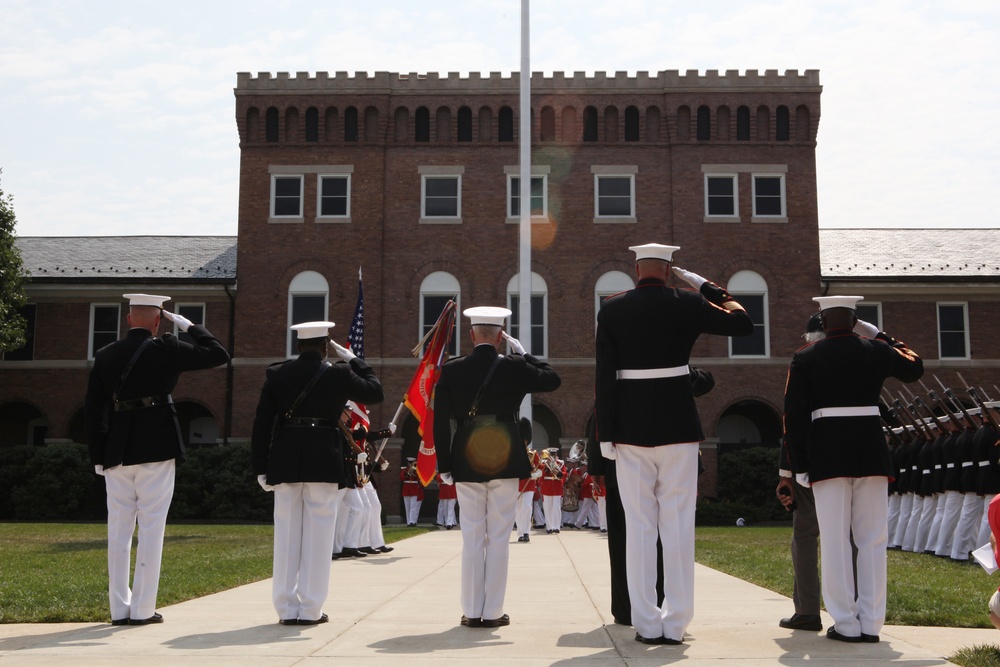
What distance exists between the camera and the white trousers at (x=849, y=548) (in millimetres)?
6910

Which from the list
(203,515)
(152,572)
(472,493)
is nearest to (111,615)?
(152,572)

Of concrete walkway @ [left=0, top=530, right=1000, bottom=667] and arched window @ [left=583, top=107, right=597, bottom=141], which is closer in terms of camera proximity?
concrete walkway @ [left=0, top=530, right=1000, bottom=667]

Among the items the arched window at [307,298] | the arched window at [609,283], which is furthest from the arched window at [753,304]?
the arched window at [307,298]

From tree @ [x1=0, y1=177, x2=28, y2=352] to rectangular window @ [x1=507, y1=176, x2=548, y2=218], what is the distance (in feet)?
50.0

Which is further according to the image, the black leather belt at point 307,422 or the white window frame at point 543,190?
the white window frame at point 543,190

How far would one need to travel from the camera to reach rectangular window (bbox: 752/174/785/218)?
35.5 m

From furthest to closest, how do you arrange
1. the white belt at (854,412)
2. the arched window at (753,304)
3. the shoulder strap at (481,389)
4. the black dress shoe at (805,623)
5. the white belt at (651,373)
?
the arched window at (753,304) < the shoulder strap at (481,389) < the black dress shoe at (805,623) < the white belt at (854,412) < the white belt at (651,373)

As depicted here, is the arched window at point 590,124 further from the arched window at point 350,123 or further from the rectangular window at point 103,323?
the rectangular window at point 103,323

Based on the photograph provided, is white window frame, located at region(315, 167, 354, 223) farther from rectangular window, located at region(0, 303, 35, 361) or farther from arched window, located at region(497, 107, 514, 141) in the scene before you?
rectangular window, located at region(0, 303, 35, 361)

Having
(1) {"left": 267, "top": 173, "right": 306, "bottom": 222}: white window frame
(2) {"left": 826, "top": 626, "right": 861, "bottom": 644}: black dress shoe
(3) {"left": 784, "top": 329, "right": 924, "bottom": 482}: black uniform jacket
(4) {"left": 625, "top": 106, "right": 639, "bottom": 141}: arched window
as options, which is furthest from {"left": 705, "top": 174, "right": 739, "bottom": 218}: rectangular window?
(2) {"left": 826, "top": 626, "right": 861, "bottom": 644}: black dress shoe

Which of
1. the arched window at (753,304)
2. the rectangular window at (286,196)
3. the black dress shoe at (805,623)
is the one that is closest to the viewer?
the black dress shoe at (805,623)

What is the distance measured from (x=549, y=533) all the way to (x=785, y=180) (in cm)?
1611

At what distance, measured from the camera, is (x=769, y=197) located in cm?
3562

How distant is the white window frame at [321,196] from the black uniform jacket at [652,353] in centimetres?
2906
